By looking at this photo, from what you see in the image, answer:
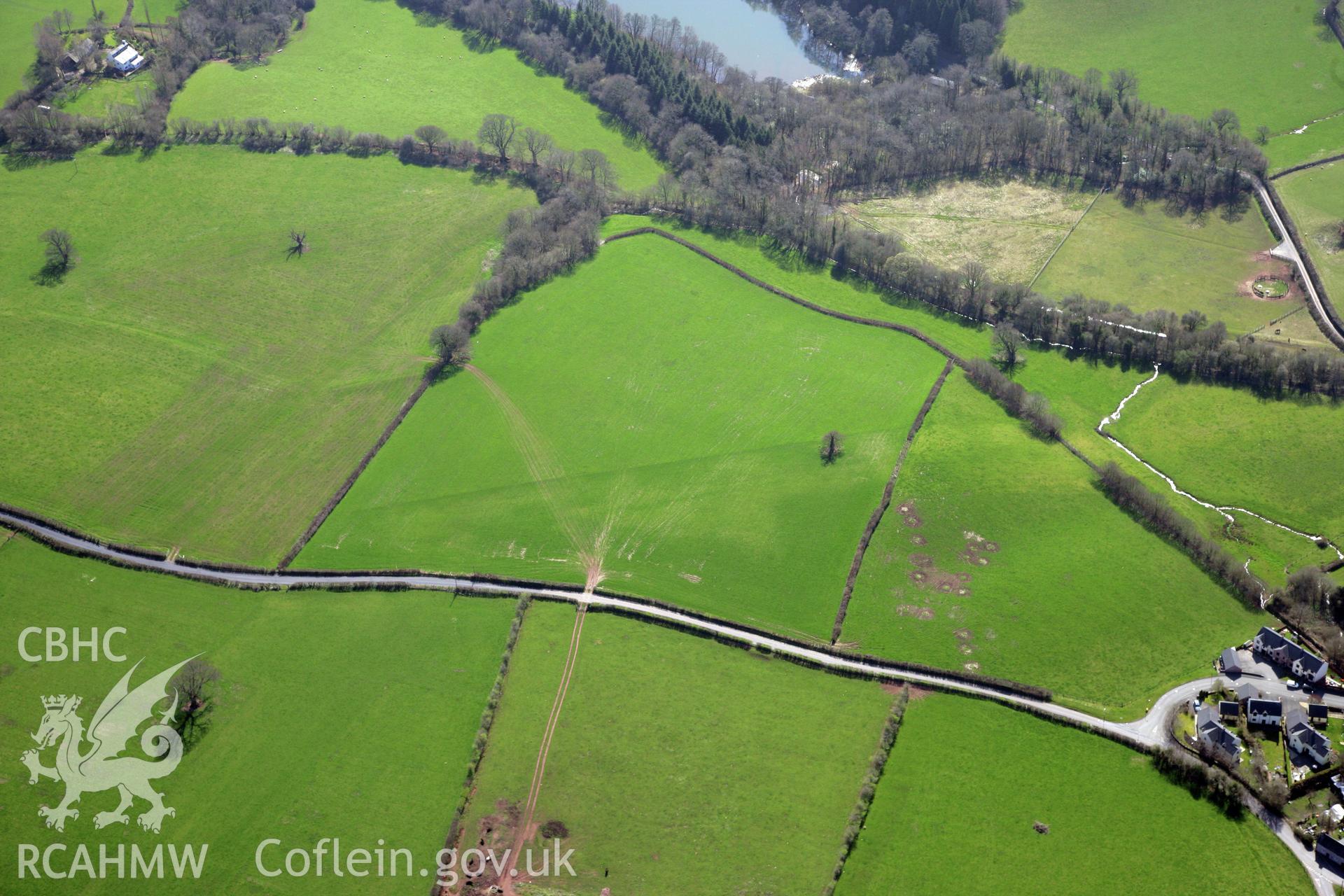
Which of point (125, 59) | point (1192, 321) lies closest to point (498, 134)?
point (125, 59)

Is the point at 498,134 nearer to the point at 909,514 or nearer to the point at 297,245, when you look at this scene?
the point at 297,245

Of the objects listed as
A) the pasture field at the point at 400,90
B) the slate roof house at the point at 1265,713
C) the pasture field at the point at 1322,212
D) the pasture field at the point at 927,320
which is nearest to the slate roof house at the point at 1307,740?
the slate roof house at the point at 1265,713

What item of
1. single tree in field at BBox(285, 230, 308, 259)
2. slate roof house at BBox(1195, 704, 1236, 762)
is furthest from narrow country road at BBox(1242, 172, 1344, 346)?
single tree in field at BBox(285, 230, 308, 259)

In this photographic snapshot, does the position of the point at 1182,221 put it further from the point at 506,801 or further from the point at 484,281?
the point at 506,801

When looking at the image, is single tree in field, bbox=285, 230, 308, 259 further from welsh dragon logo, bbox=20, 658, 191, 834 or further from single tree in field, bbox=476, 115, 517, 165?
welsh dragon logo, bbox=20, 658, 191, 834

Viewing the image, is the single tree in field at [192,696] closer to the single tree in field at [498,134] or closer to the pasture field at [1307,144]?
the single tree in field at [498,134]

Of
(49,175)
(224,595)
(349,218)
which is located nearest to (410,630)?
(224,595)
